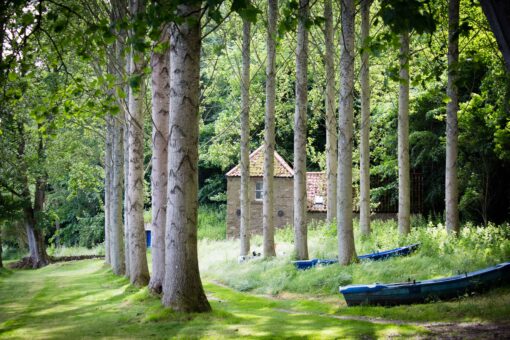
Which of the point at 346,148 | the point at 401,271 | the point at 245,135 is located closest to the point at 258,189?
the point at 245,135

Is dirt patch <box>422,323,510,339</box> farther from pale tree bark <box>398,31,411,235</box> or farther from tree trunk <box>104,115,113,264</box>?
Answer: tree trunk <box>104,115,113,264</box>

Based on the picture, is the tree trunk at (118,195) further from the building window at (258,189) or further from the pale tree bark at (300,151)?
the building window at (258,189)

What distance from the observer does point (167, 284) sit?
1017cm

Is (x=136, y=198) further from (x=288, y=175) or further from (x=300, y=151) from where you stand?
(x=288, y=175)

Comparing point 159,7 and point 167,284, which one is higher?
point 159,7

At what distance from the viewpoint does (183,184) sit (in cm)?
1015

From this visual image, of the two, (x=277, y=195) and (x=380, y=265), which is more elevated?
(x=277, y=195)

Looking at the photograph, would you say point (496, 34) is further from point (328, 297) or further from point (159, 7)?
point (328, 297)

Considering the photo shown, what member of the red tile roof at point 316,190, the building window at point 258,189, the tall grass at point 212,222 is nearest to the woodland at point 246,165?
the red tile roof at point 316,190

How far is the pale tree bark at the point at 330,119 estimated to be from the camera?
68.4ft

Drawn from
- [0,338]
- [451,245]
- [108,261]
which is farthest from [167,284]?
[108,261]

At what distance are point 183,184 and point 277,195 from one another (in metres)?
30.5

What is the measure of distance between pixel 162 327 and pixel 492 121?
16.5 metres

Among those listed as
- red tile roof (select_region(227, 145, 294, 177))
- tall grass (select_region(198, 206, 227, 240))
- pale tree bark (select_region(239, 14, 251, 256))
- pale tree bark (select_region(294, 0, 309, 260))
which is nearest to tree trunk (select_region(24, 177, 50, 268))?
tall grass (select_region(198, 206, 227, 240))
